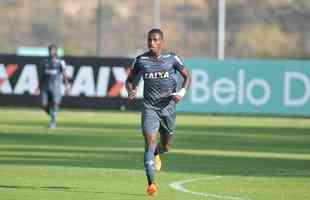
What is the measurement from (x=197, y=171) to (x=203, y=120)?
56.7 ft

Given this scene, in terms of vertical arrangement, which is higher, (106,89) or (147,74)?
(147,74)

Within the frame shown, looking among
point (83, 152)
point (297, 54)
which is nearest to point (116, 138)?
point (83, 152)

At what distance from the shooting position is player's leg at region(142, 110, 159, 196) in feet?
56.7

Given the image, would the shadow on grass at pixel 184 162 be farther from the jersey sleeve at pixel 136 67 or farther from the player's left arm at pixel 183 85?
the jersey sleeve at pixel 136 67

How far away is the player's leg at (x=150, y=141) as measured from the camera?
17.3 m

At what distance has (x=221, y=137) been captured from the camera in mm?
31156

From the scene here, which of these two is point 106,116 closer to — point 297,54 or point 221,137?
point 221,137

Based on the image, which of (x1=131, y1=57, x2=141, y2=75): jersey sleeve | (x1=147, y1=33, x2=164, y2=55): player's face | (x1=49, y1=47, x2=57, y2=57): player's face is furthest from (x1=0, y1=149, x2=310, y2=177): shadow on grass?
(x1=49, y1=47, x2=57, y2=57): player's face

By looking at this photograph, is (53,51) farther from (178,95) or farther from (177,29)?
(177,29)

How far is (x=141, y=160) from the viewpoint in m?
23.7

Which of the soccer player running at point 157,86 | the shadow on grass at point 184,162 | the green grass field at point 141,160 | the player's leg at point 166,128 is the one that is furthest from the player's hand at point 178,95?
the shadow on grass at point 184,162

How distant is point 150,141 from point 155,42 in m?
1.36

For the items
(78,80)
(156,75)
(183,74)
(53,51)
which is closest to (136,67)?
(156,75)

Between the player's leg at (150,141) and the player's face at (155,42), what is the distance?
35.2 inches
